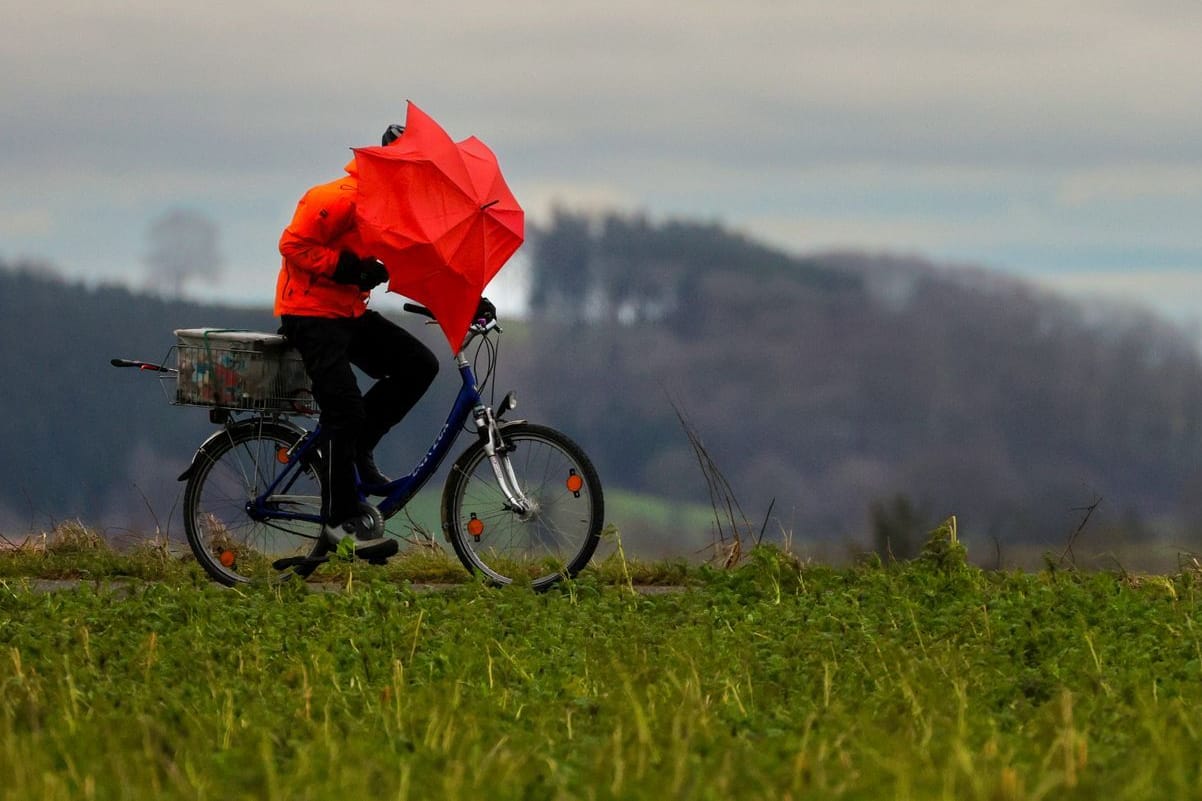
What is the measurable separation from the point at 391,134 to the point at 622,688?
3.97 metres

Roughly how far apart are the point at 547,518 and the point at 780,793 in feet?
15.6

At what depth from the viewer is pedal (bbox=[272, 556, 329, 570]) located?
30.1 feet

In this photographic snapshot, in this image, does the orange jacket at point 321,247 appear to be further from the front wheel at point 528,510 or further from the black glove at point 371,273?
the front wheel at point 528,510

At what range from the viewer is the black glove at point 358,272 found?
8430mm

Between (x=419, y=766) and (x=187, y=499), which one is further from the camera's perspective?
(x=187, y=499)

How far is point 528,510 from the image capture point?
344 inches

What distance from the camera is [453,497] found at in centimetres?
893

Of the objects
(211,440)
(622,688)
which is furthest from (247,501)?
(622,688)

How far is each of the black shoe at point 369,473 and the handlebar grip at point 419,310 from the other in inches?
38.7

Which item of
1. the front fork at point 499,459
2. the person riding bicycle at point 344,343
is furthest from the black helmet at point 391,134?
the front fork at point 499,459

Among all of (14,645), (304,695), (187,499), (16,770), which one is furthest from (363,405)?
(16,770)

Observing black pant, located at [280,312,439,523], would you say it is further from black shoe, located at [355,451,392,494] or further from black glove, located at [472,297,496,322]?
black glove, located at [472,297,496,322]

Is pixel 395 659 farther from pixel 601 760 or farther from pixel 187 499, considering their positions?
pixel 187 499

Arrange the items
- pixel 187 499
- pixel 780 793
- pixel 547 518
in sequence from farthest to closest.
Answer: pixel 187 499 → pixel 547 518 → pixel 780 793
